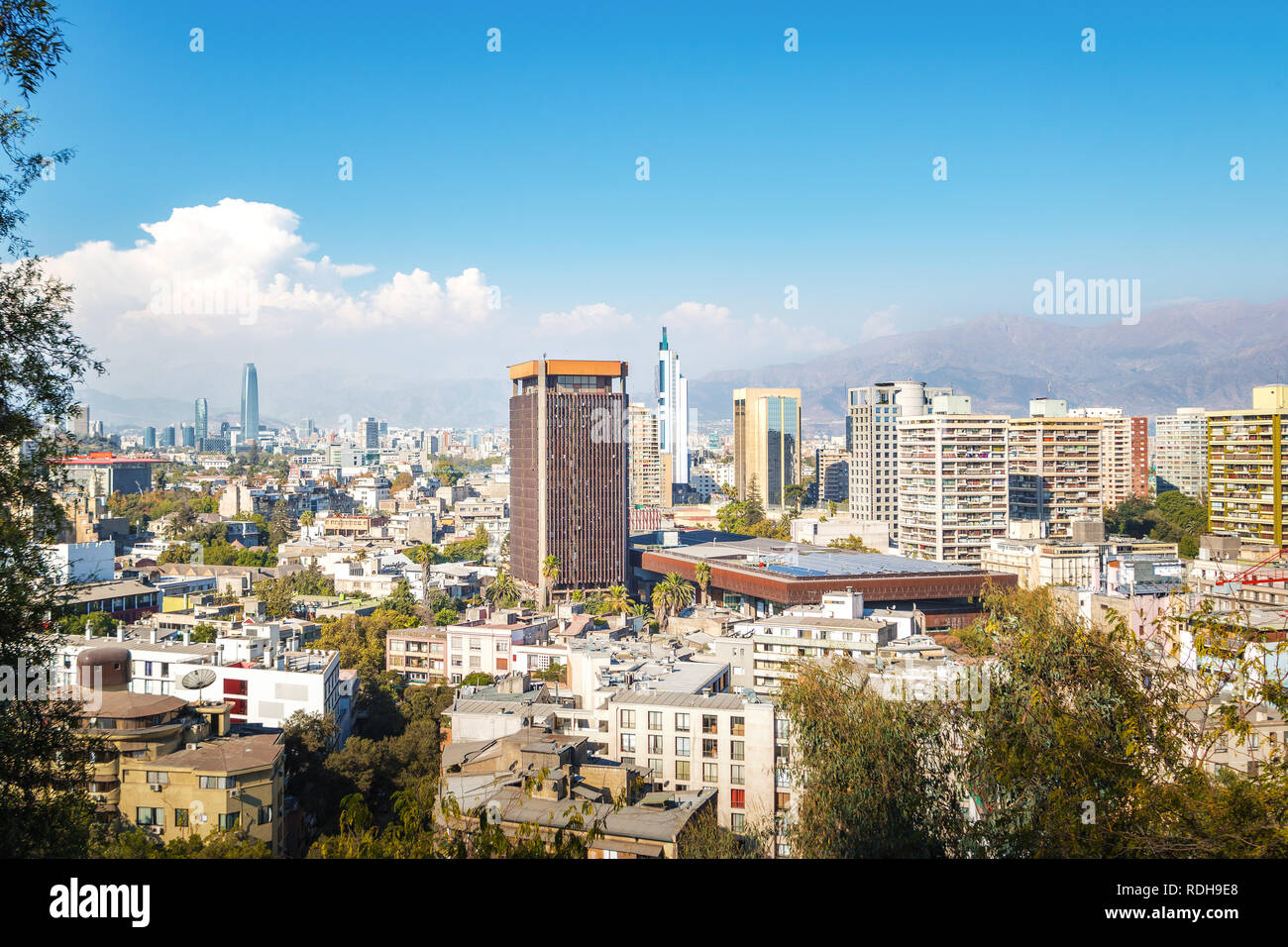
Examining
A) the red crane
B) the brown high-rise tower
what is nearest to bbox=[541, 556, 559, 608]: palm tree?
the brown high-rise tower

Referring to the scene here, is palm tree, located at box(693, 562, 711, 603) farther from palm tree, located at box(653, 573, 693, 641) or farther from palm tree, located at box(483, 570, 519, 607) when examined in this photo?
palm tree, located at box(483, 570, 519, 607)

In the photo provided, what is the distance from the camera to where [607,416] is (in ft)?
111

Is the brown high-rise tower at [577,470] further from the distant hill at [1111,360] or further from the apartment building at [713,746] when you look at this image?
the distant hill at [1111,360]

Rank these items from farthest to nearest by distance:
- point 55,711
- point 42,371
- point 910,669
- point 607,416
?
1. point 607,416
2. point 910,669
3. point 55,711
4. point 42,371

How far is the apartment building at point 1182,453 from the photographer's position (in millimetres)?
55219

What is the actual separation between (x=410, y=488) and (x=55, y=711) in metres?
71.5

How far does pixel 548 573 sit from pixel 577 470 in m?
3.91

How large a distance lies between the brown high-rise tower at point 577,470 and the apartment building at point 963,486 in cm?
1217

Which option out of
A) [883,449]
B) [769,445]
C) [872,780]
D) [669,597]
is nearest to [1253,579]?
[669,597]

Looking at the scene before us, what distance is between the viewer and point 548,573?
3284cm

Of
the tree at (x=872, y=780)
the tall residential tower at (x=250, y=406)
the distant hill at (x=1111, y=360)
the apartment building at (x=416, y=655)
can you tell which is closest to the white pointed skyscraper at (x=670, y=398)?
the distant hill at (x=1111, y=360)

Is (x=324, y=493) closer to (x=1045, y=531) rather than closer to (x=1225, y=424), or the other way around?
(x=1045, y=531)

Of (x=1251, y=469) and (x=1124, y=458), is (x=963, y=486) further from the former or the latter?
(x=1124, y=458)
